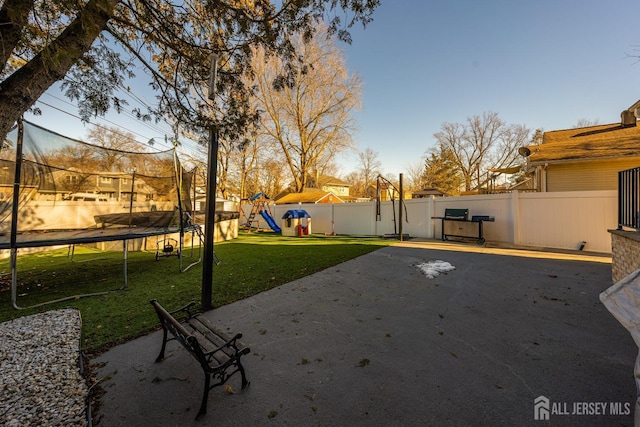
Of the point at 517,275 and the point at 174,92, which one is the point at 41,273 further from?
the point at 517,275

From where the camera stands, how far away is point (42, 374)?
2092 mm

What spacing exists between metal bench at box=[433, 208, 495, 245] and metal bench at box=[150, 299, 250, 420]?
937 centimetres

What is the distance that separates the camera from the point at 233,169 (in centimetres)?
2886

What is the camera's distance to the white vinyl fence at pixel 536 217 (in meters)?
7.30

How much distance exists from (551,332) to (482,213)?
7.95 metres

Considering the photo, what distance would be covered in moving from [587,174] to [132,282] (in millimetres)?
15399

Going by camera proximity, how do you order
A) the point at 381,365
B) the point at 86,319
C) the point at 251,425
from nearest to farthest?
the point at 251,425, the point at 381,365, the point at 86,319

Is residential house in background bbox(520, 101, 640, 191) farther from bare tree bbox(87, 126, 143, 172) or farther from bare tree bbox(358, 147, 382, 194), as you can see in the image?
bare tree bbox(358, 147, 382, 194)

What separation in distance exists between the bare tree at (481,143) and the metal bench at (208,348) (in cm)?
3357

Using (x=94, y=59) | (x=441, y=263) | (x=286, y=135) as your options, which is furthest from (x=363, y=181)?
(x=94, y=59)

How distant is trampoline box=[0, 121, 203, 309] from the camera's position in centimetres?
405

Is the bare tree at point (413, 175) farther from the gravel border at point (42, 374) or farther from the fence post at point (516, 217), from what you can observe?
the gravel border at point (42, 374)

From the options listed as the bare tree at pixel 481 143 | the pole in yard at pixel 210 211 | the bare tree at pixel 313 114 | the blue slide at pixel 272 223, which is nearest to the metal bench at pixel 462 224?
the pole in yard at pixel 210 211

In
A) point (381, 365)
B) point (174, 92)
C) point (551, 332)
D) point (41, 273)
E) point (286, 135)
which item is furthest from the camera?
point (286, 135)
